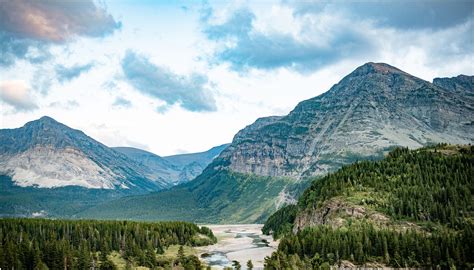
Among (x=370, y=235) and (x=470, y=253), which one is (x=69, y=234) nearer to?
(x=370, y=235)

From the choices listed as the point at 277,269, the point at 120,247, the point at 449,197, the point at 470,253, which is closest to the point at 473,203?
the point at 449,197

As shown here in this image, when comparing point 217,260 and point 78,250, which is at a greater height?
point 78,250

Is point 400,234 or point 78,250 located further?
point 78,250

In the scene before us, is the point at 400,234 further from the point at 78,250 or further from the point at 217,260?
the point at 78,250

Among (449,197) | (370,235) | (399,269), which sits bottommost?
(399,269)

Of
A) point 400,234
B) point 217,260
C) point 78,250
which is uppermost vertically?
point 78,250

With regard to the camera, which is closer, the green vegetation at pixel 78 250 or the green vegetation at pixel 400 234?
the green vegetation at pixel 400 234

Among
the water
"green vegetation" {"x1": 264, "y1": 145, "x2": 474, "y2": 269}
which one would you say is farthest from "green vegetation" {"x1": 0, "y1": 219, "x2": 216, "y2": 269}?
"green vegetation" {"x1": 264, "y1": 145, "x2": 474, "y2": 269}

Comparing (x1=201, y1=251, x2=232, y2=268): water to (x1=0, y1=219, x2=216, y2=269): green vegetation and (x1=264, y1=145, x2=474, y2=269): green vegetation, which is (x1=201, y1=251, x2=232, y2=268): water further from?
(x1=264, y1=145, x2=474, y2=269): green vegetation

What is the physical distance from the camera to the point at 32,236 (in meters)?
191

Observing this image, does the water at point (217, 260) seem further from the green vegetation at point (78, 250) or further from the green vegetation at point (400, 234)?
the green vegetation at point (400, 234)

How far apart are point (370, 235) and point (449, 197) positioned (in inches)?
1871

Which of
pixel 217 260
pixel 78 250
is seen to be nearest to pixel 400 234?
pixel 217 260

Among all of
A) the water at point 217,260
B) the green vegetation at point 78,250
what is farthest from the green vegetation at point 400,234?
the green vegetation at point 78,250
